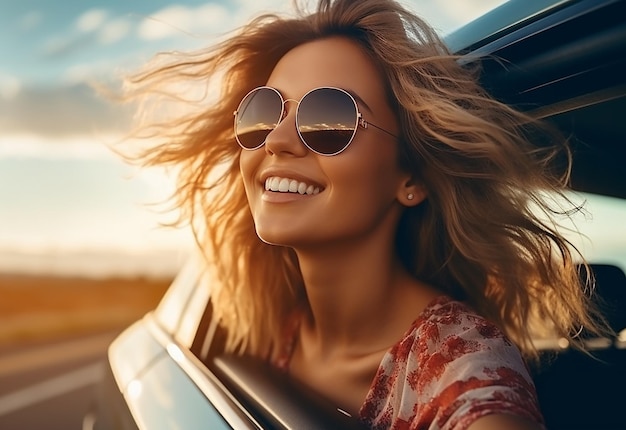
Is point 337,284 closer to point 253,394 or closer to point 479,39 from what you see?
point 253,394

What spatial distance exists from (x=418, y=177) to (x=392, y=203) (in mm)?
100

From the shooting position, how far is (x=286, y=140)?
82.0 inches

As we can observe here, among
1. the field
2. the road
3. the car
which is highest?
the car

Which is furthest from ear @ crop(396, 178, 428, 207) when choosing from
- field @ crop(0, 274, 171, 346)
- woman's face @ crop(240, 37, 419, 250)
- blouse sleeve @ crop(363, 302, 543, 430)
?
field @ crop(0, 274, 171, 346)

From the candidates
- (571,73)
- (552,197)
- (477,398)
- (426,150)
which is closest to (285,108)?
(426,150)

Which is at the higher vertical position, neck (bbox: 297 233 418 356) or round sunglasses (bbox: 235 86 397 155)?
round sunglasses (bbox: 235 86 397 155)

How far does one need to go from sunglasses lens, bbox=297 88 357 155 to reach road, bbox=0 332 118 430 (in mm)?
2535

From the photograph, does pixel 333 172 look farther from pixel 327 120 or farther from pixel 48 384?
pixel 48 384

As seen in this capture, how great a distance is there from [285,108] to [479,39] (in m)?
0.61

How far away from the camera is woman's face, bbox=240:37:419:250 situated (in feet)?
6.70

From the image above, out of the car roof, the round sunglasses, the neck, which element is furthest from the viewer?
the neck

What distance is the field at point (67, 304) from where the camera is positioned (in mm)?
22531

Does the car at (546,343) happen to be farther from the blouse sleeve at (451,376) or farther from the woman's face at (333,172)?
the woman's face at (333,172)

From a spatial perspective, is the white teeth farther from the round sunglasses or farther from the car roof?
the car roof
